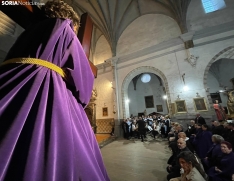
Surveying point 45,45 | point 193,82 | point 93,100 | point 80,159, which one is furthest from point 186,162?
point 93,100

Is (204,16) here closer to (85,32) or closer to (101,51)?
(101,51)

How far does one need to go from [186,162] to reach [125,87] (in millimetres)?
8573

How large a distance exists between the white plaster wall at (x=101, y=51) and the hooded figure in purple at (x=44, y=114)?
12218 millimetres

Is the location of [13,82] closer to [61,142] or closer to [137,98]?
[61,142]

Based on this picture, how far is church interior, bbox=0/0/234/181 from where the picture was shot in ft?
25.5

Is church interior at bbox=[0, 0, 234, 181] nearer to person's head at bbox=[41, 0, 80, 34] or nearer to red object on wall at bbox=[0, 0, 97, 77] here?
red object on wall at bbox=[0, 0, 97, 77]

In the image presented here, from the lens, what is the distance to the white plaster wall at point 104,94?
10812 mm

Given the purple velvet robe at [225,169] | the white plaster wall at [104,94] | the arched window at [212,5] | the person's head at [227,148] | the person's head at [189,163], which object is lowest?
the purple velvet robe at [225,169]

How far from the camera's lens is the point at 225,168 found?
2459mm

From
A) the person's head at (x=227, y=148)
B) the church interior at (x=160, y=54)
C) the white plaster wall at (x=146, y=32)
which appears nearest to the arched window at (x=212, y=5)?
the church interior at (x=160, y=54)

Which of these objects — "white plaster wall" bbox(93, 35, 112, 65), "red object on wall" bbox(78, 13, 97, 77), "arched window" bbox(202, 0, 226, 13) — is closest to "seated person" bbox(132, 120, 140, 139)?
"white plaster wall" bbox(93, 35, 112, 65)

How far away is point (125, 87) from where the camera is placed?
420 inches

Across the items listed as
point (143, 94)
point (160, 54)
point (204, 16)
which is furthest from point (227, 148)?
point (143, 94)

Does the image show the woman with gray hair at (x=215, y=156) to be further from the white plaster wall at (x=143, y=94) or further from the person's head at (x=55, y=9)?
the white plaster wall at (x=143, y=94)
